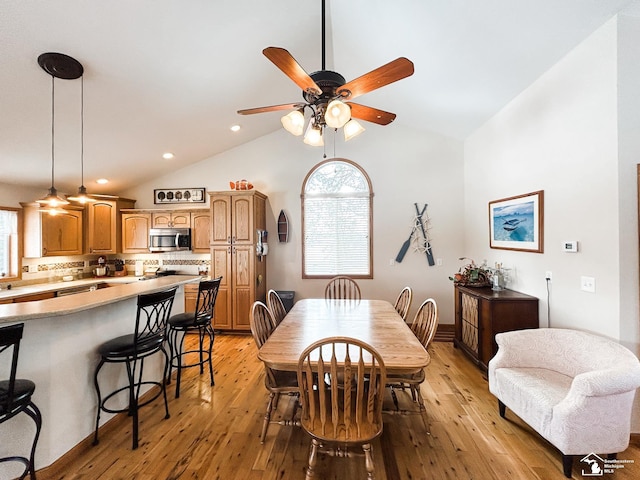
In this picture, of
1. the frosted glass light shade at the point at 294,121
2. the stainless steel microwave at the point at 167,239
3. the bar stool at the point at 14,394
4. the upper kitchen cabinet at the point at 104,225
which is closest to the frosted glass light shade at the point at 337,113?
the frosted glass light shade at the point at 294,121

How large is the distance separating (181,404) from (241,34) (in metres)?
3.41

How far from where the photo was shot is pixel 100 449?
6.61ft

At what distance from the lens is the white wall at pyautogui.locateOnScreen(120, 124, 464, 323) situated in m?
4.48

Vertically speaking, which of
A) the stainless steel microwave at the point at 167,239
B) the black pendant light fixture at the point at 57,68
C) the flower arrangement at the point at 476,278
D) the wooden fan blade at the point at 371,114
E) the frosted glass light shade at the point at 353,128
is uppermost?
the black pendant light fixture at the point at 57,68

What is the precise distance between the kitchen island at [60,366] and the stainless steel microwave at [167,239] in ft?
7.62

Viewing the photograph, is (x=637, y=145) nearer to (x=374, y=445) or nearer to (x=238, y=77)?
(x=374, y=445)

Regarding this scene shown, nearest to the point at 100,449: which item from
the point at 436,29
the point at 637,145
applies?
the point at 436,29

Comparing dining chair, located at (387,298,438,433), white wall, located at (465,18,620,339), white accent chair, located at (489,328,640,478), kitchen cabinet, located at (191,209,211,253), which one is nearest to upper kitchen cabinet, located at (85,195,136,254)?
kitchen cabinet, located at (191,209,211,253)

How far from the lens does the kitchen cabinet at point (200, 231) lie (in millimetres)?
4684

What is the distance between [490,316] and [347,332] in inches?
67.2

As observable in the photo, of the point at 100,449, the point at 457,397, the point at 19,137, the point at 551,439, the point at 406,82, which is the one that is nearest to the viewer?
the point at 551,439

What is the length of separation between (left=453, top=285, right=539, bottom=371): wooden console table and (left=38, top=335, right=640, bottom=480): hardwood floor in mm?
493

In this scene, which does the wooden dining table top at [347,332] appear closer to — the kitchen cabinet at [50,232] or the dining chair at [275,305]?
the dining chair at [275,305]

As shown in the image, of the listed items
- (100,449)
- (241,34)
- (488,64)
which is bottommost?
(100,449)
